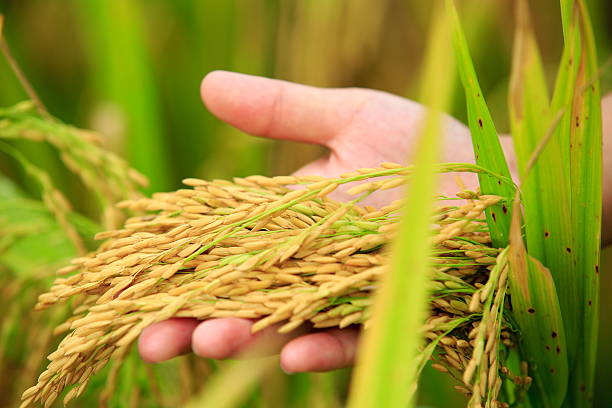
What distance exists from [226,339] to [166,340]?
3.6 inches

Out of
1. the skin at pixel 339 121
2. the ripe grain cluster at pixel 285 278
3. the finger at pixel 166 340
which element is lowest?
the finger at pixel 166 340

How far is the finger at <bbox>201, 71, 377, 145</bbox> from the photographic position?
1031 mm

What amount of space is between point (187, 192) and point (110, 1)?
947mm

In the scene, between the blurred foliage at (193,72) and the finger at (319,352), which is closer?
the finger at (319,352)

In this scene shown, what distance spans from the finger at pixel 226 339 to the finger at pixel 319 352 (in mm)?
33

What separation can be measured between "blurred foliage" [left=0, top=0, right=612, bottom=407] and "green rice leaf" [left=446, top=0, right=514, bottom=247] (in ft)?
2.08

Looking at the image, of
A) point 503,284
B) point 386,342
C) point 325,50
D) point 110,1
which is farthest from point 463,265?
point 110,1

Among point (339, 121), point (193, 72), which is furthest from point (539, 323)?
point (193, 72)

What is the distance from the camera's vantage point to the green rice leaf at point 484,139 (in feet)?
2.10

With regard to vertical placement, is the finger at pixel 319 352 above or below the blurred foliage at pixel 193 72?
below

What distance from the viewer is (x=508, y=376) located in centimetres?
66

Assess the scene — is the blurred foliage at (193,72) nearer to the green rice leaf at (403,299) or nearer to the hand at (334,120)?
the hand at (334,120)

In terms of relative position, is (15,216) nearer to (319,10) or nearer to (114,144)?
(114,144)

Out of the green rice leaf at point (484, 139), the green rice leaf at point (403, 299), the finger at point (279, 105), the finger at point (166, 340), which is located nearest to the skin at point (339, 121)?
the finger at point (279, 105)
